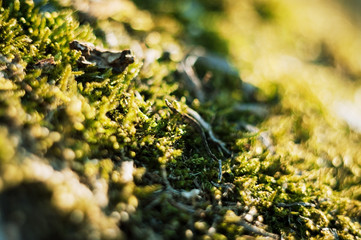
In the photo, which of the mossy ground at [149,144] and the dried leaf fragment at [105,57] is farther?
the dried leaf fragment at [105,57]

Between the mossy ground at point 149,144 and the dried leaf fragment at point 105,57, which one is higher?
the dried leaf fragment at point 105,57

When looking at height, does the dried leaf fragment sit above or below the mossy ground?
above

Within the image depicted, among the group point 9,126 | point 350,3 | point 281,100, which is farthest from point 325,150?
point 350,3

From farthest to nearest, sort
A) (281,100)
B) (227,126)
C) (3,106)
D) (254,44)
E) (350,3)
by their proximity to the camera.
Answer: (350,3)
(254,44)
(281,100)
(227,126)
(3,106)

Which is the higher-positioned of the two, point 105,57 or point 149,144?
point 105,57

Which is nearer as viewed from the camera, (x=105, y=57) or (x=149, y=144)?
(x=149, y=144)

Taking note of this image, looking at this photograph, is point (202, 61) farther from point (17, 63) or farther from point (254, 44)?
point (17, 63)

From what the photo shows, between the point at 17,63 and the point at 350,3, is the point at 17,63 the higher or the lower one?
the lower one

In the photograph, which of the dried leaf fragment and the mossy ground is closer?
the mossy ground
